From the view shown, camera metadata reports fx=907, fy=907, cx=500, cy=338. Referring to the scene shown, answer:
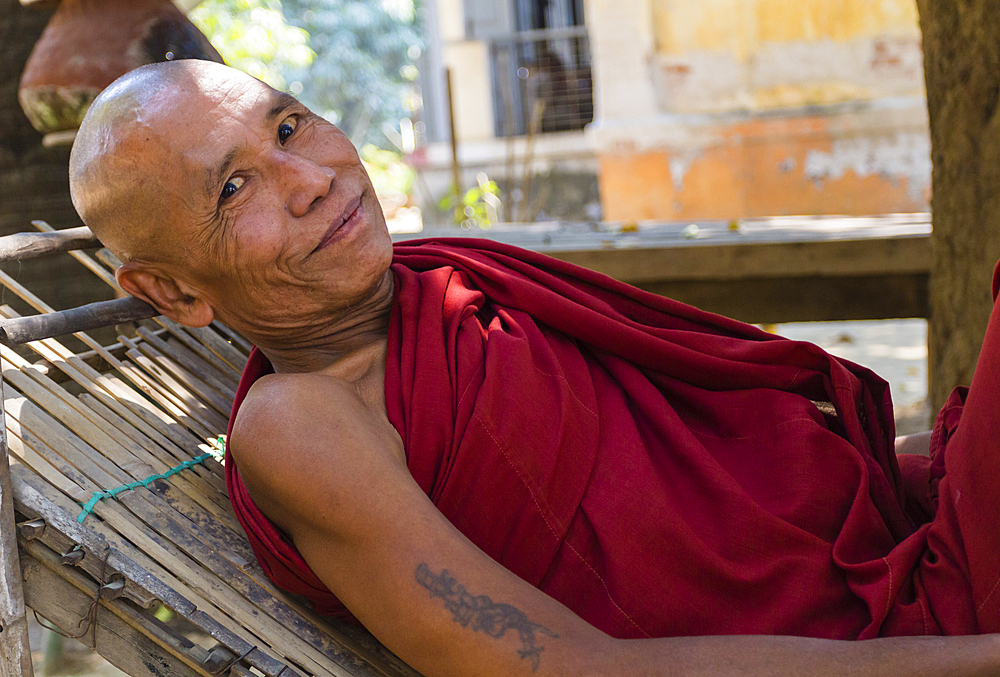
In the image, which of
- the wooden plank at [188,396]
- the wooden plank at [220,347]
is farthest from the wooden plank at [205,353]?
the wooden plank at [188,396]

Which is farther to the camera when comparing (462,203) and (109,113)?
(462,203)

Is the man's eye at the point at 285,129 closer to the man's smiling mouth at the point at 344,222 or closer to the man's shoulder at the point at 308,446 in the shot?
the man's smiling mouth at the point at 344,222

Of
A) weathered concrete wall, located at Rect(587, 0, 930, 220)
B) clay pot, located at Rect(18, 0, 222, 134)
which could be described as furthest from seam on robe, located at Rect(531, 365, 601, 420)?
weathered concrete wall, located at Rect(587, 0, 930, 220)

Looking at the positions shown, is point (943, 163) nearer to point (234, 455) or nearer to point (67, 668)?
point (234, 455)

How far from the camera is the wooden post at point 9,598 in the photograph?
1.36 m

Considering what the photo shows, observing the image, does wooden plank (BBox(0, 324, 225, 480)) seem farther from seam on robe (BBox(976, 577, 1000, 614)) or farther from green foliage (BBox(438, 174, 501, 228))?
green foliage (BBox(438, 174, 501, 228))

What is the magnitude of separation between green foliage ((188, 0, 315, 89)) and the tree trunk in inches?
178

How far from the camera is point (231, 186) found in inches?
59.9

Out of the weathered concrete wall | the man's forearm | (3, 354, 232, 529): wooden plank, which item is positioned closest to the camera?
the man's forearm

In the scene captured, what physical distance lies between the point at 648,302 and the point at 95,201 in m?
1.04

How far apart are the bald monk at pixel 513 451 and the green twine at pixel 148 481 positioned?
15 cm

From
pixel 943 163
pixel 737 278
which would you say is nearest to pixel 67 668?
pixel 737 278

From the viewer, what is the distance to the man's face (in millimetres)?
1488

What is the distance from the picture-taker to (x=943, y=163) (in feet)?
9.80
